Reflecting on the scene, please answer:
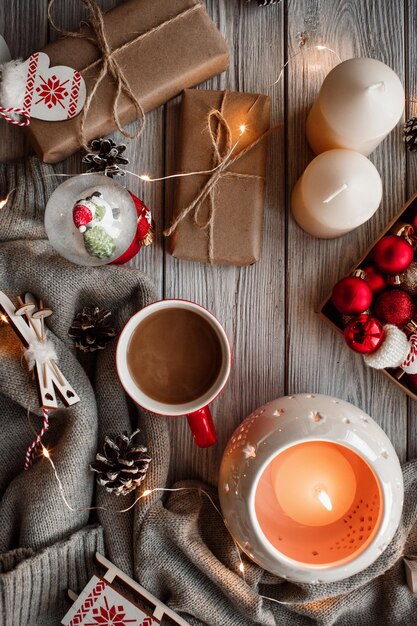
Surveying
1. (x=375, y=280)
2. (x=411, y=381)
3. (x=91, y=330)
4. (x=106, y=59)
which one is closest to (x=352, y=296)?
(x=375, y=280)

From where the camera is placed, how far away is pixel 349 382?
877mm

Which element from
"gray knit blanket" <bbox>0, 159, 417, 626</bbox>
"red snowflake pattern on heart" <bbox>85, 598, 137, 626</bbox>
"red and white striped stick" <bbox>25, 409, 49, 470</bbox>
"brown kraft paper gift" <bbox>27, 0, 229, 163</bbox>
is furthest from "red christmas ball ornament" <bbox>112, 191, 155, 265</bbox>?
"red snowflake pattern on heart" <bbox>85, 598, 137, 626</bbox>

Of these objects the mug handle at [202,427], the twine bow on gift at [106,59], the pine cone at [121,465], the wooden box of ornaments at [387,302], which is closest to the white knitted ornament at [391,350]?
the wooden box of ornaments at [387,302]

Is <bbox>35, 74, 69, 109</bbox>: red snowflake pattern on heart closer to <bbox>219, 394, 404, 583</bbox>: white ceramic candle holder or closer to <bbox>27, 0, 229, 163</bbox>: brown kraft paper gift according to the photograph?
<bbox>27, 0, 229, 163</bbox>: brown kraft paper gift

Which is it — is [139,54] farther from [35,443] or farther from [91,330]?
[35,443]

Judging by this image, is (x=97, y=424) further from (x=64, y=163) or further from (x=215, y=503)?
(x=64, y=163)

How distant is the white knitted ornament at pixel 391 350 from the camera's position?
79 cm

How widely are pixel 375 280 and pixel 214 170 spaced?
269 millimetres

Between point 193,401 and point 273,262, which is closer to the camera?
point 193,401

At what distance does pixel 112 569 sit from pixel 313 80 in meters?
0.75

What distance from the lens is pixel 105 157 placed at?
83cm

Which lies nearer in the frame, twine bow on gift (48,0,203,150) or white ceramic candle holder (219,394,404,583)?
white ceramic candle holder (219,394,404,583)

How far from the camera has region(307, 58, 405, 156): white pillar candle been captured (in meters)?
0.72

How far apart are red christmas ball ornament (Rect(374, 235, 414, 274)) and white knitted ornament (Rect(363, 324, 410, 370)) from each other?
79 millimetres
